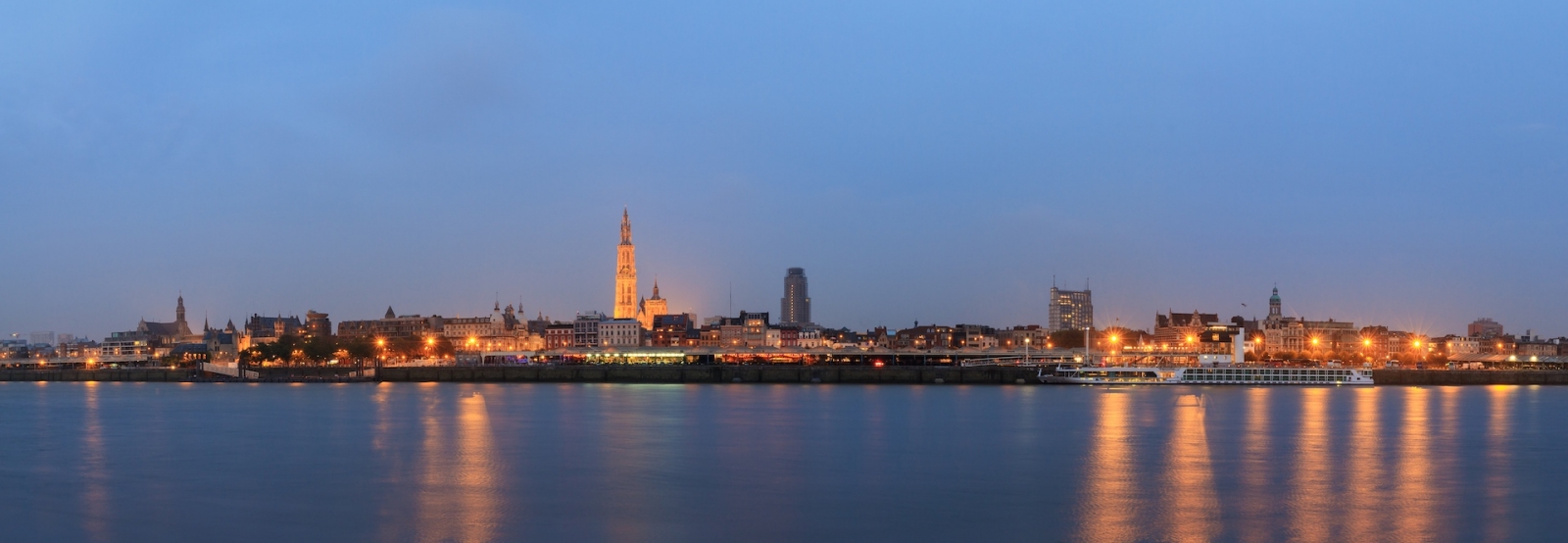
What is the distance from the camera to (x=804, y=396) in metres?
88.1

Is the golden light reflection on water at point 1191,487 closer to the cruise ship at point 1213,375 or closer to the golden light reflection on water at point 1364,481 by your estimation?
the golden light reflection on water at point 1364,481

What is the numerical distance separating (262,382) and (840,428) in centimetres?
8898

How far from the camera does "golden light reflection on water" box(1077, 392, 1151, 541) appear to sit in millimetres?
28406

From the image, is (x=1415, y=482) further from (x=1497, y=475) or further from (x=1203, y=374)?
(x=1203, y=374)

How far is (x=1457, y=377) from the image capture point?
128 metres

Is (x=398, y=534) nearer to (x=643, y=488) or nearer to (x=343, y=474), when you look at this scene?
(x=643, y=488)

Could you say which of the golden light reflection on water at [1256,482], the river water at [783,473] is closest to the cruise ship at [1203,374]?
the river water at [783,473]

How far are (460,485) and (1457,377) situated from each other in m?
115

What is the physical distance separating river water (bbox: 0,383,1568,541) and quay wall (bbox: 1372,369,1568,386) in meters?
56.2

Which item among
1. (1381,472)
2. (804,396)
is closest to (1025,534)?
(1381,472)

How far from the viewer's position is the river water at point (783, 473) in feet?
95.5

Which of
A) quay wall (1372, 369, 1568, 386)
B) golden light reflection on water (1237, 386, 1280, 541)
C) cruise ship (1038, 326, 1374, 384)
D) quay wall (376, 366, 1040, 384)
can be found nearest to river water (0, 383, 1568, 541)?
golden light reflection on water (1237, 386, 1280, 541)

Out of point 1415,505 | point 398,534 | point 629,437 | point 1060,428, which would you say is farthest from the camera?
point 1060,428

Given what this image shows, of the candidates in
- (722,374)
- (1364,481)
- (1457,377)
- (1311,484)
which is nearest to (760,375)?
(722,374)
